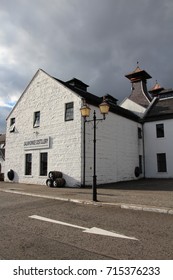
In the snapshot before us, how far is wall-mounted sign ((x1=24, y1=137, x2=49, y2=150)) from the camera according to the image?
19531 millimetres

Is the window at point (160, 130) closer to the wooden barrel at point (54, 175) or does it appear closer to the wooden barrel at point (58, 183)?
the wooden barrel at point (54, 175)

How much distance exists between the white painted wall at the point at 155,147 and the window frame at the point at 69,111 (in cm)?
1110

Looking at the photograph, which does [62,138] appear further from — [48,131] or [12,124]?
[12,124]

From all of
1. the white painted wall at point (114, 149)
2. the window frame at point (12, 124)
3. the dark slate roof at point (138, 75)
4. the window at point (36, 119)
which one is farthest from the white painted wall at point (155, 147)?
the window frame at point (12, 124)

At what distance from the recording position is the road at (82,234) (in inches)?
174

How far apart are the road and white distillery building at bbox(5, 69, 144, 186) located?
29.3 ft

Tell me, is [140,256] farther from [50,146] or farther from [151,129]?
[151,129]

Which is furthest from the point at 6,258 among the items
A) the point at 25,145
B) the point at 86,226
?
the point at 25,145

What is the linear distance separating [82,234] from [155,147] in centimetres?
2090

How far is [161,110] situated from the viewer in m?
26.4

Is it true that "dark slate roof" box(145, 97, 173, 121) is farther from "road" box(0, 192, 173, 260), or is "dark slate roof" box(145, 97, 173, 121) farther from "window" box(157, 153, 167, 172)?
"road" box(0, 192, 173, 260)

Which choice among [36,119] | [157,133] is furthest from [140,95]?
[36,119]

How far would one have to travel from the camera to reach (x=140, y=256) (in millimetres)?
4277

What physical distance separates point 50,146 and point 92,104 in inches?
193
